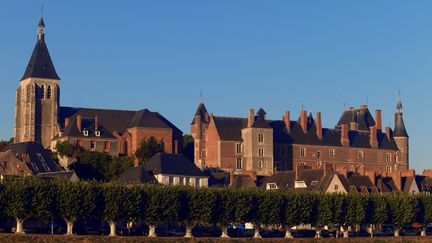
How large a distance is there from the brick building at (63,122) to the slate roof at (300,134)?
522 cm

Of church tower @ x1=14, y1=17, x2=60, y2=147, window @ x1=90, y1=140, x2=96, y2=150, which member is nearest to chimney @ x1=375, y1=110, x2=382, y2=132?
window @ x1=90, y1=140, x2=96, y2=150

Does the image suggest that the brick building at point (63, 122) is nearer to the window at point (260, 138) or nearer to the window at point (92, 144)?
the window at point (92, 144)

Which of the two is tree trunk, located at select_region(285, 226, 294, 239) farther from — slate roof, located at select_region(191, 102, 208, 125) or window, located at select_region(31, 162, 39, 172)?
slate roof, located at select_region(191, 102, 208, 125)

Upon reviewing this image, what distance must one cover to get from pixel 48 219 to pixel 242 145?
4762cm

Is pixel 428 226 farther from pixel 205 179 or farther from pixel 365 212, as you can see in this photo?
pixel 205 179

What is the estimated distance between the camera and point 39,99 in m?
119

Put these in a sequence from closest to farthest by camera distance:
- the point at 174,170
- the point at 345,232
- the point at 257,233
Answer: the point at 257,233, the point at 345,232, the point at 174,170

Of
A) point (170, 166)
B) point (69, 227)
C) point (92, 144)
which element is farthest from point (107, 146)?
point (69, 227)

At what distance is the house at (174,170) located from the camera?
103 meters

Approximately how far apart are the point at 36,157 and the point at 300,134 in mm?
36436

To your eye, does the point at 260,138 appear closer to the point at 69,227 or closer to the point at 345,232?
the point at 345,232

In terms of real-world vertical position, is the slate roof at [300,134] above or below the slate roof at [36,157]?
above

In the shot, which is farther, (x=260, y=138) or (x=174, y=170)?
(x=260, y=138)

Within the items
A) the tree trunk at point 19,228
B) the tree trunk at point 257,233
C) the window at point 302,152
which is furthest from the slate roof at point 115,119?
the tree trunk at point 19,228
